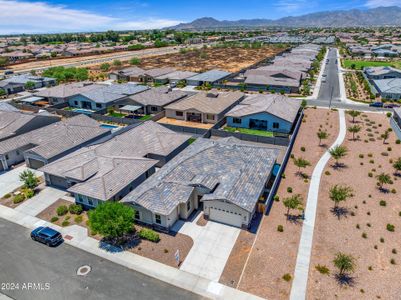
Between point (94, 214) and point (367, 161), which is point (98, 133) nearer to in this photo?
point (94, 214)

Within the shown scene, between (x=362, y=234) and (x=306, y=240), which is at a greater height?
(x=362, y=234)

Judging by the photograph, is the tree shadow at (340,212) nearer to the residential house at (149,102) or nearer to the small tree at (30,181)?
the small tree at (30,181)

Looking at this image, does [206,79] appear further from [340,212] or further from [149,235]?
[149,235]

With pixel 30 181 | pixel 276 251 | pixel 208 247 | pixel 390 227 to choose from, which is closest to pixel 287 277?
pixel 276 251

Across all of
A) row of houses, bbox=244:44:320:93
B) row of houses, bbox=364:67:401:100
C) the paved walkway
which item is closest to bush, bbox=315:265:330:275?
the paved walkway

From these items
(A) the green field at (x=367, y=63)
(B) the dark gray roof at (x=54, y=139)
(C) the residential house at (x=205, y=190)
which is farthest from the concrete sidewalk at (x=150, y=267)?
(A) the green field at (x=367, y=63)

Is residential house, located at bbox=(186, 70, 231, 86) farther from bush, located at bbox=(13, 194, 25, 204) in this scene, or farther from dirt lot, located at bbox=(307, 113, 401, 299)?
bush, located at bbox=(13, 194, 25, 204)
